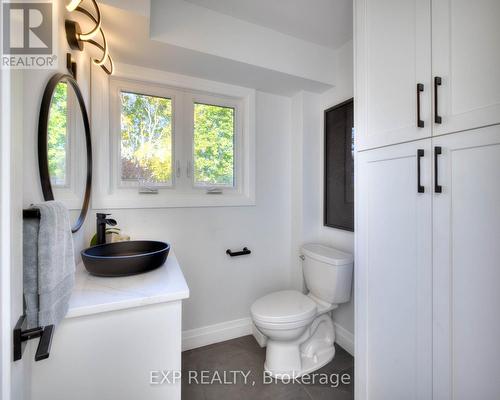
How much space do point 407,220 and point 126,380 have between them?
4.18ft

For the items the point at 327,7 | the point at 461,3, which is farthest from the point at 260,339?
the point at 327,7

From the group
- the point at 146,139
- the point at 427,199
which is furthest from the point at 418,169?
the point at 146,139

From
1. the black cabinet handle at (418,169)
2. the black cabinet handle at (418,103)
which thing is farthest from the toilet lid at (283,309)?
the black cabinet handle at (418,103)

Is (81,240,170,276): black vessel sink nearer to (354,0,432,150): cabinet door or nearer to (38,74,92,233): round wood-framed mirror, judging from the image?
(38,74,92,233): round wood-framed mirror

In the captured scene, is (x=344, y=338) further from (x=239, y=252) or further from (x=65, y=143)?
(x=65, y=143)

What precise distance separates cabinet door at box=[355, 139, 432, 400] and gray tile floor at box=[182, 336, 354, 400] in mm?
348

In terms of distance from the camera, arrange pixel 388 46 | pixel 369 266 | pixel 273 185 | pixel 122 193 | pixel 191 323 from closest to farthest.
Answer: pixel 388 46, pixel 369 266, pixel 122 193, pixel 191 323, pixel 273 185

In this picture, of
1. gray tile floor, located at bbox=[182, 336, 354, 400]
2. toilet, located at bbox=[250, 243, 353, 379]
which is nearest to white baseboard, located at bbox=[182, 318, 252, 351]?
gray tile floor, located at bbox=[182, 336, 354, 400]

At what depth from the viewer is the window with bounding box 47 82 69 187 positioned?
970mm

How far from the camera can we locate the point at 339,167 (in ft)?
6.46

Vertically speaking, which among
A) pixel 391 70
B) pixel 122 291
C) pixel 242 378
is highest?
pixel 391 70

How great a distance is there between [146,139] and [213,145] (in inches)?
20.3

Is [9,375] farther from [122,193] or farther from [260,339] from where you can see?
[260,339]

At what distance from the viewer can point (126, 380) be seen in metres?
0.86
